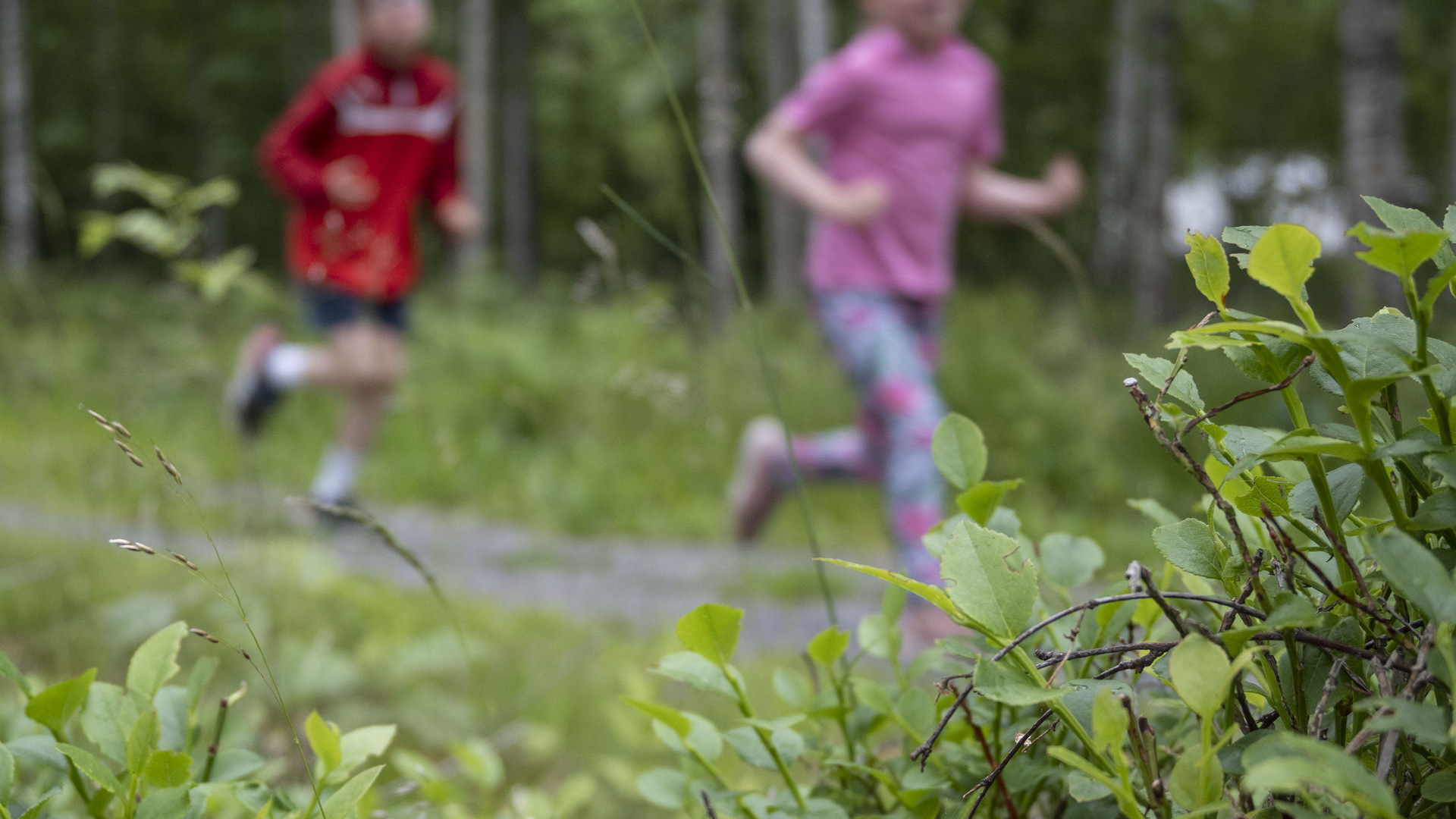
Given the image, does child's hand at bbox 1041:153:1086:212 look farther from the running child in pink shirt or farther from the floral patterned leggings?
the floral patterned leggings

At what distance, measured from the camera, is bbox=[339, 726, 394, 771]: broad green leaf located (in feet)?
2.16

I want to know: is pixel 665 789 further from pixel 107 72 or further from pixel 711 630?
pixel 107 72

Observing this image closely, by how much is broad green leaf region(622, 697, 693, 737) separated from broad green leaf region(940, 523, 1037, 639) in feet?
0.67

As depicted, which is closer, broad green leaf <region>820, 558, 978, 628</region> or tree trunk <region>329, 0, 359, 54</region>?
broad green leaf <region>820, 558, 978, 628</region>

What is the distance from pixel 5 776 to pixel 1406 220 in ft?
2.55

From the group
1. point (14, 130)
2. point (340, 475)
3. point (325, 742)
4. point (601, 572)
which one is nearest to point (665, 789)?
point (325, 742)

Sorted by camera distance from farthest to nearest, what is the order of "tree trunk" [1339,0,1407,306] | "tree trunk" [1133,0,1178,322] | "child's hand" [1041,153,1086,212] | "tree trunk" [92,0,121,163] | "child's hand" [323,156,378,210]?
1. "tree trunk" [92,0,121,163]
2. "tree trunk" [1133,0,1178,322]
3. "tree trunk" [1339,0,1407,306]
4. "child's hand" [323,156,378,210]
5. "child's hand" [1041,153,1086,212]

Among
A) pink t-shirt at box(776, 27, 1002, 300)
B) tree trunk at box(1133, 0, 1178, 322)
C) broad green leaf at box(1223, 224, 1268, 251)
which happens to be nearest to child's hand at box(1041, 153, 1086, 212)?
pink t-shirt at box(776, 27, 1002, 300)

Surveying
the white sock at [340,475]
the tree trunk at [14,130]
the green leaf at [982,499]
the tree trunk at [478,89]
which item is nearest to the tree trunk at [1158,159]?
the white sock at [340,475]

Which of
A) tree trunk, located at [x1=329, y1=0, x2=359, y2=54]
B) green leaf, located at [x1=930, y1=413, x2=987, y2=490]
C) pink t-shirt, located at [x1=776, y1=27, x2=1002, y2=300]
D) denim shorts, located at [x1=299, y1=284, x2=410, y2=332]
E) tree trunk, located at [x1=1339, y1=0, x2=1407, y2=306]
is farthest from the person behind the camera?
tree trunk, located at [x1=329, y1=0, x2=359, y2=54]

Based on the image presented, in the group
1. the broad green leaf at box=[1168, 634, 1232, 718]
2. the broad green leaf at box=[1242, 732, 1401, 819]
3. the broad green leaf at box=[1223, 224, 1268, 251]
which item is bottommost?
the broad green leaf at box=[1168, 634, 1232, 718]

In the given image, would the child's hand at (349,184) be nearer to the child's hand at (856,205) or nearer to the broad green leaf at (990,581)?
the child's hand at (856,205)

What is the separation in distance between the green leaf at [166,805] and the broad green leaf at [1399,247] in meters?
0.61

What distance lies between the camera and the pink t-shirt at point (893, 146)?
3400 mm
